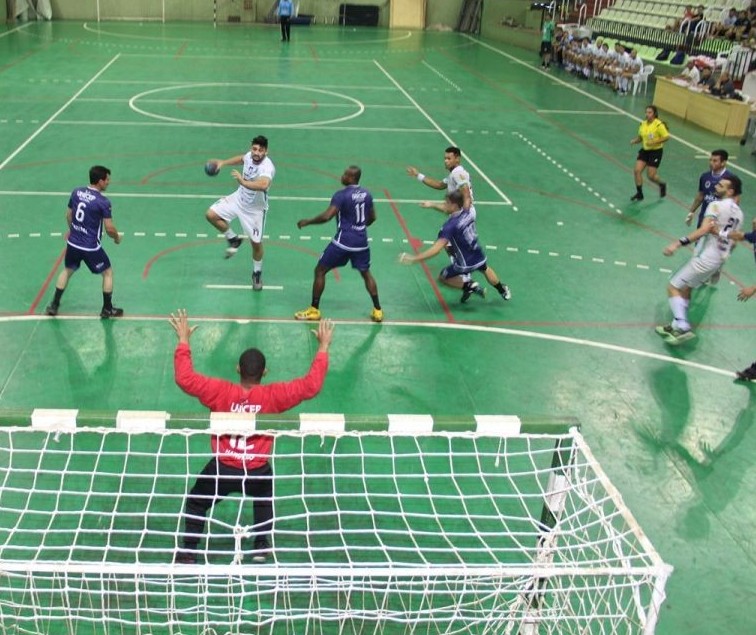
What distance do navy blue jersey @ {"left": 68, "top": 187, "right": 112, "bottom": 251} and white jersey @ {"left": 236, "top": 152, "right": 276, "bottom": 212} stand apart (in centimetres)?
181

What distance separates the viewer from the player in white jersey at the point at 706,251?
9.40 meters

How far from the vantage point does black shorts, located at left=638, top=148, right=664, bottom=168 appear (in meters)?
14.7

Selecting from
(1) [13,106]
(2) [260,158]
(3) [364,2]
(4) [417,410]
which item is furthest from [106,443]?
(3) [364,2]

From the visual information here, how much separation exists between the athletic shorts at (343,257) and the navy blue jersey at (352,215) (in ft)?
0.21

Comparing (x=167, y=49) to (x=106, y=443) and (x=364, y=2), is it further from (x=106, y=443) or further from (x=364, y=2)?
(x=106, y=443)

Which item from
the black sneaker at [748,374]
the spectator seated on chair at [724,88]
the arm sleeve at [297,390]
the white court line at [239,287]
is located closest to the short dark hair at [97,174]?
the white court line at [239,287]

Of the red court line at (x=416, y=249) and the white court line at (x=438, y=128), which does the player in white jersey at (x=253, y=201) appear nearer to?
the red court line at (x=416, y=249)

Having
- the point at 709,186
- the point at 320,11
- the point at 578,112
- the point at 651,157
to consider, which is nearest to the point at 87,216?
the point at 709,186

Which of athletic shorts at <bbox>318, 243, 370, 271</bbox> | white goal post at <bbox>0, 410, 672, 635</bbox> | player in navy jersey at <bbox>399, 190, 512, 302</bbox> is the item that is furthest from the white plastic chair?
white goal post at <bbox>0, 410, 672, 635</bbox>

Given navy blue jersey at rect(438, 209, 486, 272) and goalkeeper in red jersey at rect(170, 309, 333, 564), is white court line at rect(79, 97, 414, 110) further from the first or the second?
goalkeeper in red jersey at rect(170, 309, 333, 564)

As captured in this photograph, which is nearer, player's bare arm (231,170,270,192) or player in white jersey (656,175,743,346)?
player in white jersey (656,175,743,346)

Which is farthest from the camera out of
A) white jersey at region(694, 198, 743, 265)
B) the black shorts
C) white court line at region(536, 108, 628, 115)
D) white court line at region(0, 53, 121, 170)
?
white court line at region(536, 108, 628, 115)

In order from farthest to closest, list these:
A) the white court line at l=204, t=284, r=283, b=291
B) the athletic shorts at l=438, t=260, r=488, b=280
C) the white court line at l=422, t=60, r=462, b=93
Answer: the white court line at l=422, t=60, r=462, b=93, the white court line at l=204, t=284, r=283, b=291, the athletic shorts at l=438, t=260, r=488, b=280

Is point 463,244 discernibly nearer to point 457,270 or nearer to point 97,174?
point 457,270
